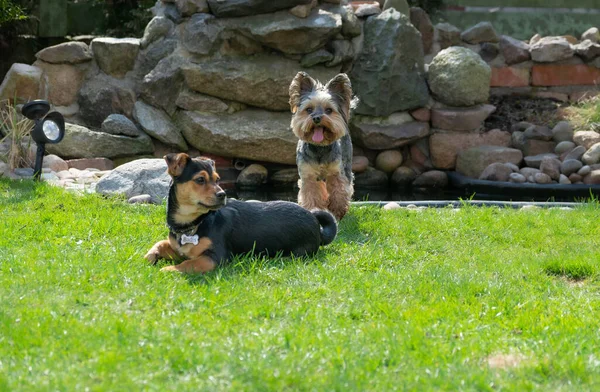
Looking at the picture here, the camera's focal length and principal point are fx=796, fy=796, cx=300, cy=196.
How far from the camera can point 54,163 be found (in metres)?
10.6

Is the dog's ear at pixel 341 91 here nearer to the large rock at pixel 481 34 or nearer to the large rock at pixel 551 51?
the large rock at pixel 481 34

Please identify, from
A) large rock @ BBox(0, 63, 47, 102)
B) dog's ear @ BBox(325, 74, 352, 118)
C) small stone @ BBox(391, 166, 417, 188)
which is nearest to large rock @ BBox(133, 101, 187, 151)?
large rock @ BBox(0, 63, 47, 102)

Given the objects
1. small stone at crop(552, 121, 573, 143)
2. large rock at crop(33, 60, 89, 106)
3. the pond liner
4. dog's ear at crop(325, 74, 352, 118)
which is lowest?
the pond liner

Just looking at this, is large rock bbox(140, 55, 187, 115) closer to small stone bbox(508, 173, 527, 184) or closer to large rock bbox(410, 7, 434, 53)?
large rock bbox(410, 7, 434, 53)

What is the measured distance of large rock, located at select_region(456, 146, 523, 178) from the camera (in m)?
12.6

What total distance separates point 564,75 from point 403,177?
3758 mm

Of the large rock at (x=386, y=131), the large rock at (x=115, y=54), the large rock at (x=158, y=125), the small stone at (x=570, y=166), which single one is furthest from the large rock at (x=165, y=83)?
the small stone at (x=570, y=166)

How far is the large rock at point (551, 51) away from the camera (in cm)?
1399

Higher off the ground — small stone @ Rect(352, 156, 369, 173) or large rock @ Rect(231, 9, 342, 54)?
large rock @ Rect(231, 9, 342, 54)

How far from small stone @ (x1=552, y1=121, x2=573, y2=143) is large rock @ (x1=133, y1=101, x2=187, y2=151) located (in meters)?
5.97

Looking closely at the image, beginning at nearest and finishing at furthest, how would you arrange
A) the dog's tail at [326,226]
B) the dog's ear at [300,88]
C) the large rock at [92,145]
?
the dog's tail at [326,226]
the dog's ear at [300,88]
the large rock at [92,145]

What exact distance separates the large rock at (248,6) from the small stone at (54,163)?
3.29m

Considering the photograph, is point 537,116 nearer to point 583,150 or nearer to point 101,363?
point 583,150

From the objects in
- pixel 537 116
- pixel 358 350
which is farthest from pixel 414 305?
pixel 537 116
